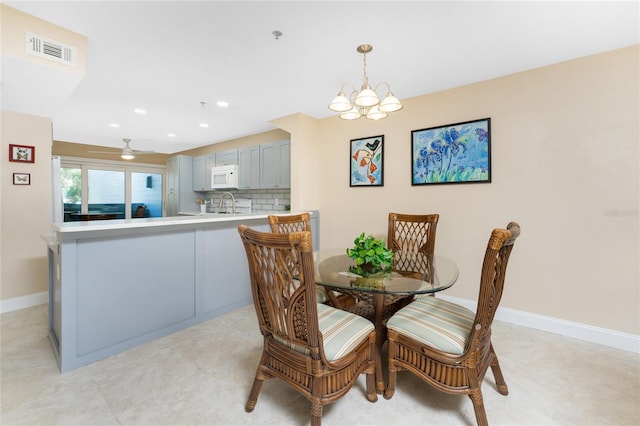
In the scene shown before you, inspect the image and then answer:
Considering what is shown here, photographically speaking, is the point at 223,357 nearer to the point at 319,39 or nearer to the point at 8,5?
the point at 319,39

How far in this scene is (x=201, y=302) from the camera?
2643 millimetres

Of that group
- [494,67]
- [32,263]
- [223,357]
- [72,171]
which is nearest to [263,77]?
[494,67]

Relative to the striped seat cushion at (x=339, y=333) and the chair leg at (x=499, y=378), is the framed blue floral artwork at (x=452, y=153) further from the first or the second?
the striped seat cushion at (x=339, y=333)

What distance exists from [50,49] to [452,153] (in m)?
3.40

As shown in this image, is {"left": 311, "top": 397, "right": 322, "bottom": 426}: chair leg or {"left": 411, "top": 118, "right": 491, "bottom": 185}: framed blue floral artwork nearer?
{"left": 311, "top": 397, "right": 322, "bottom": 426}: chair leg

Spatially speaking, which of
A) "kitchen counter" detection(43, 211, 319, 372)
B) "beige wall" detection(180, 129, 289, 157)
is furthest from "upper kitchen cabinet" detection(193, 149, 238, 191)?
"kitchen counter" detection(43, 211, 319, 372)

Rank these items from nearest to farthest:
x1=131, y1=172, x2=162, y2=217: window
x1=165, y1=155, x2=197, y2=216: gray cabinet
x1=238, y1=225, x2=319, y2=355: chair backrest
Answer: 1. x1=238, y1=225, x2=319, y2=355: chair backrest
2. x1=165, y1=155, x2=197, y2=216: gray cabinet
3. x1=131, y1=172, x2=162, y2=217: window

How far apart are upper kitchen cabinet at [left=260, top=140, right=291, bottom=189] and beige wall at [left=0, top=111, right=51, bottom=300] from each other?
2.61 meters

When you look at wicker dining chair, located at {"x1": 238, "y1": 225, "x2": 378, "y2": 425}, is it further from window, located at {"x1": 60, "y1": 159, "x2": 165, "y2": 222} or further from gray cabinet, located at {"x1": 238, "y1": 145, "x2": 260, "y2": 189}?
window, located at {"x1": 60, "y1": 159, "x2": 165, "y2": 222}

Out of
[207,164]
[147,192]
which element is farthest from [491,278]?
[147,192]

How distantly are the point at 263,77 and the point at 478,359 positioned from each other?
280cm

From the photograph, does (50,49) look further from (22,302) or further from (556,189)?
(556,189)

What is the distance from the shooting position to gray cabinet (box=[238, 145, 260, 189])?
4.77 metres

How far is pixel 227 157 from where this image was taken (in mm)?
5344
